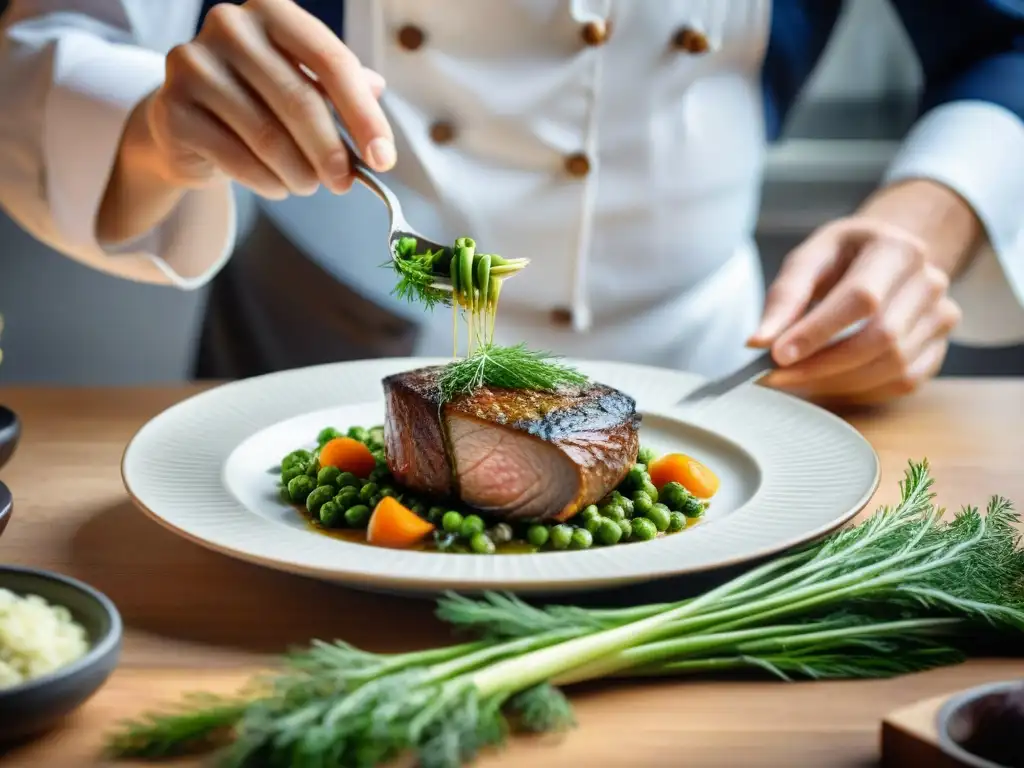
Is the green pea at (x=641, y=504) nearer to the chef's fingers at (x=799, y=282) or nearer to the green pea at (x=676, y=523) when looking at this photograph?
the green pea at (x=676, y=523)

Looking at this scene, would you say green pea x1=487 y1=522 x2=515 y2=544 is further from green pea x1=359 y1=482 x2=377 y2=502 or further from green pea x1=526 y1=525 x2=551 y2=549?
green pea x1=359 y1=482 x2=377 y2=502

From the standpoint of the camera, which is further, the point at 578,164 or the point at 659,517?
the point at 578,164

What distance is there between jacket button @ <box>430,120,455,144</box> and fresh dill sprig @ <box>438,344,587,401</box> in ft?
3.12

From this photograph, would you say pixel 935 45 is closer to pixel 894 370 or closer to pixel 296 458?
pixel 894 370

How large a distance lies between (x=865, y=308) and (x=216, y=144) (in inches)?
50.8

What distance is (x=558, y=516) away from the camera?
6.03ft

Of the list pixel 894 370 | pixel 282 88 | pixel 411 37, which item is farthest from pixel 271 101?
pixel 894 370

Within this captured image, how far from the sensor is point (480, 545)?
5.66 feet

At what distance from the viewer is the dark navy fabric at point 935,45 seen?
3.02m

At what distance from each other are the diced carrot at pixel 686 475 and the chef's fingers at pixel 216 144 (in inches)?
34.0

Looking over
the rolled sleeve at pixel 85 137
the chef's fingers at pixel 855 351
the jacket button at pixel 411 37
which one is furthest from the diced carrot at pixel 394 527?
the jacket button at pixel 411 37

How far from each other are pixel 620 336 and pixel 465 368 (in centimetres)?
115

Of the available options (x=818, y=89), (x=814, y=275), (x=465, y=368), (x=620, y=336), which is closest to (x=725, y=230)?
(x=620, y=336)

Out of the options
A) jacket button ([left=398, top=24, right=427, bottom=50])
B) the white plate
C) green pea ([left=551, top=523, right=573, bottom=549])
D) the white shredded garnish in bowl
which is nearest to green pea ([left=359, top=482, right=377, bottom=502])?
the white plate
